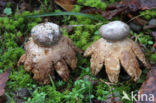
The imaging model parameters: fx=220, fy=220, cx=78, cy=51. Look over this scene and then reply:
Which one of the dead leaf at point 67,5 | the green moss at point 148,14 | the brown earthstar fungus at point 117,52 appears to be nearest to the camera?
the brown earthstar fungus at point 117,52

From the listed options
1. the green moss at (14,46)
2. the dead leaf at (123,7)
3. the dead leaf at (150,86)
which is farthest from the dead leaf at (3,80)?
the dead leaf at (123,7)

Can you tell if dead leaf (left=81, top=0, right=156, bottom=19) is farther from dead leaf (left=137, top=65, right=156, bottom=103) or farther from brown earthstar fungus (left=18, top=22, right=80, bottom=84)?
dead leaf (left=137, top=65, right=156, bottom=103)

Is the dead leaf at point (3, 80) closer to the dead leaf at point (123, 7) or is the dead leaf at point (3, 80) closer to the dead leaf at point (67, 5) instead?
the dead leaf at point (67, 5)

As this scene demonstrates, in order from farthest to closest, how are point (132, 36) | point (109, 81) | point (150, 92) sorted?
point (132, 36), point (109, 81), point (150, 92)

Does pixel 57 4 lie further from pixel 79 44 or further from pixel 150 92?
pixel 150 92

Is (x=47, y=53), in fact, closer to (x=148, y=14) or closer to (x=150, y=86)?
(x=150, y=86)

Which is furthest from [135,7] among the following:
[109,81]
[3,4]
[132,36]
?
[3,4]
